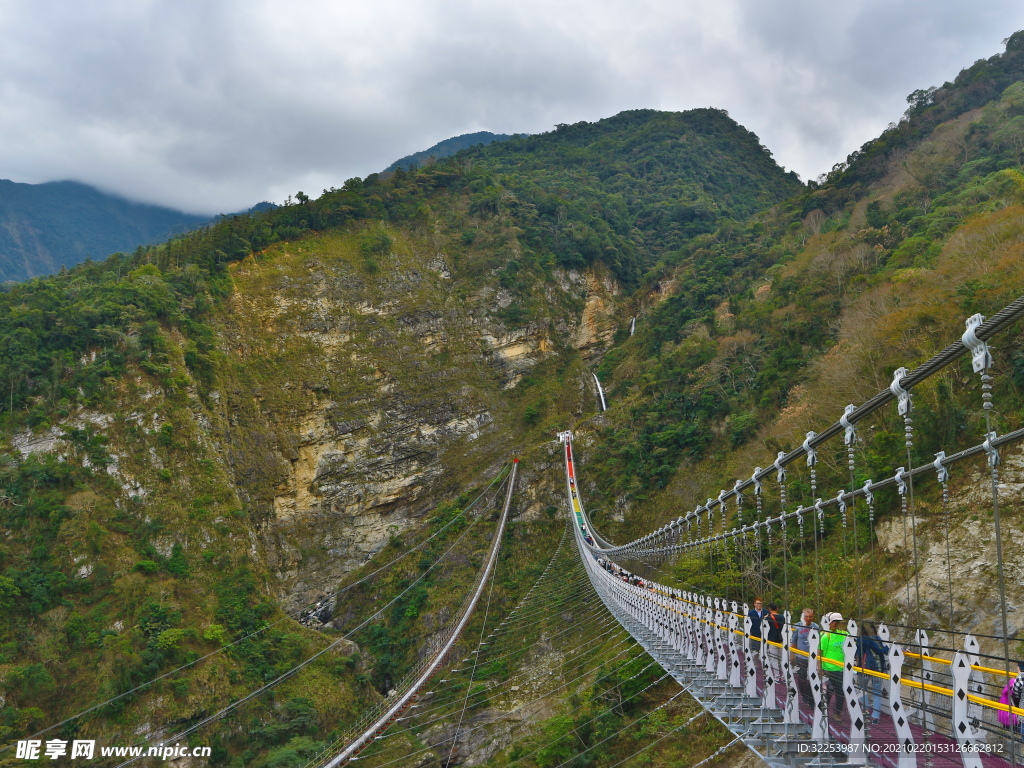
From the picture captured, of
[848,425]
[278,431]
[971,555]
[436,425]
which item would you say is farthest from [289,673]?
[848,425]

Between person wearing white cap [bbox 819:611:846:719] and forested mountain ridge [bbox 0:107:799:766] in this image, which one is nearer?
person wearing white cap [bbox 819:611:846:719]

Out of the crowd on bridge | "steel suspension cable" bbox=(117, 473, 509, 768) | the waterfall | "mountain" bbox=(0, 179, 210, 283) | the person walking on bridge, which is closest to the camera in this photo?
the crowd on bridge

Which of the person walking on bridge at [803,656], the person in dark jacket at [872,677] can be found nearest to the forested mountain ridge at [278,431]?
the person walking on bridge at [803,656]

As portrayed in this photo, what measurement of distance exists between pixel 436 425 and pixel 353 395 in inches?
160

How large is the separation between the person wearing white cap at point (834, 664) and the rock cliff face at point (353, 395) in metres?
24.6

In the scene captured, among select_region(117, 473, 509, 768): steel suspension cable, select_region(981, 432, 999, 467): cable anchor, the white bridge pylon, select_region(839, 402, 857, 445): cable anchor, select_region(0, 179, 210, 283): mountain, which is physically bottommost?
select_region(117, 473, 509, 768): steel suspension cable

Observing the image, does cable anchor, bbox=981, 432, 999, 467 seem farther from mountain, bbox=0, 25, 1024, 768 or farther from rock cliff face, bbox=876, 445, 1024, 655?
mountain, bbox=0, 25, 1024, 768

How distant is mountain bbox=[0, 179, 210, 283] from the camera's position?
236 ft

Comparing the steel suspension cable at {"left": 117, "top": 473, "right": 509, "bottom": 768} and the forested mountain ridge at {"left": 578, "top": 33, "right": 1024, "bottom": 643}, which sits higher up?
the forested mountain ridge at {"left": 578, "top": 33, "right": 1024, "bottom": 643}

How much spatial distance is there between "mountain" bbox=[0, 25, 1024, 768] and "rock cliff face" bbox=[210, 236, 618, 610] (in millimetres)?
140

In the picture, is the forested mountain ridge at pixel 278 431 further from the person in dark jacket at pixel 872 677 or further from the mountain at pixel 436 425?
the person in dark jacket at pixel 872 677

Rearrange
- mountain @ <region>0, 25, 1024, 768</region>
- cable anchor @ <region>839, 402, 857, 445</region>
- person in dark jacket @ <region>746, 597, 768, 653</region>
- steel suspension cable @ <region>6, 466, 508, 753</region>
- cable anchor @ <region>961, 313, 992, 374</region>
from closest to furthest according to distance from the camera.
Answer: cable anchor @ <region>961, 313, 992, 374</region> < cable anchor @ <region>839, 402, 857, 445</region> < person in dark jacket @ <region>746, 597, 768, 653</region> < mountain @ <region>0, 25, 1024, 768</region> < steel suspension cable @ <region>6, 466, 508, 753</region>

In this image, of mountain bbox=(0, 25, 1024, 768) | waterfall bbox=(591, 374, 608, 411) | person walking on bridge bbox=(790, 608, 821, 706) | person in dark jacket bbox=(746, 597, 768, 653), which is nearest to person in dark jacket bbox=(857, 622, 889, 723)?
person walking on bridge bbox=(790, 608, 821, 706)

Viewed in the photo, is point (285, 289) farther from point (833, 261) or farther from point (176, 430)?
point (833, 261)
